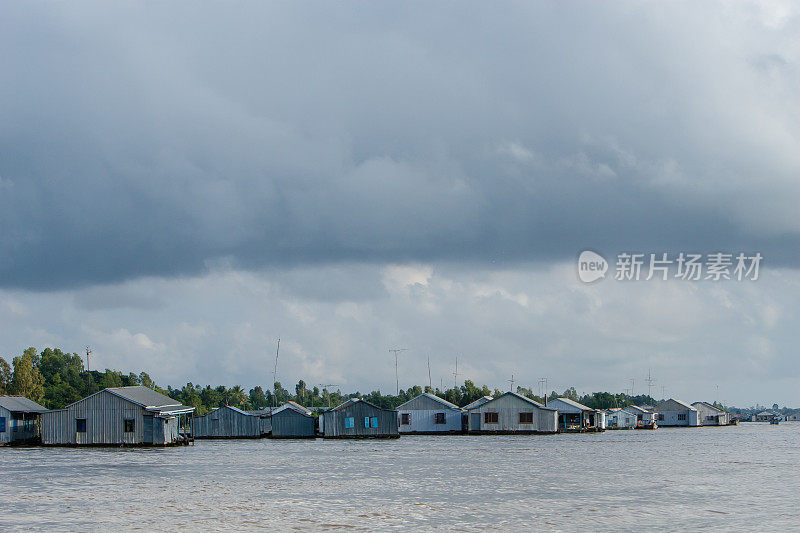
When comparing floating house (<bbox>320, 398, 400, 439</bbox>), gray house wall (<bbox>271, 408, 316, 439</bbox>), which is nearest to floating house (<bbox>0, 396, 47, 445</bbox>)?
gray house wall (<bbox>271, 408, 316, 439</bbox>)

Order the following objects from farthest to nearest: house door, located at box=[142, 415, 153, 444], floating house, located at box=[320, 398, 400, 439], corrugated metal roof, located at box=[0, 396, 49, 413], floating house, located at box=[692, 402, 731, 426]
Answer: floating house, located at box=[692, 402, 731, 426] → floating house, located at box=[320, 398, 400, 439] → corrugated metal roof, located at box=[0, 396, 49, 413] → house door, located at box=[142, 415, 153, 444]

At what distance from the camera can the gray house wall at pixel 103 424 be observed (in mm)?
79250

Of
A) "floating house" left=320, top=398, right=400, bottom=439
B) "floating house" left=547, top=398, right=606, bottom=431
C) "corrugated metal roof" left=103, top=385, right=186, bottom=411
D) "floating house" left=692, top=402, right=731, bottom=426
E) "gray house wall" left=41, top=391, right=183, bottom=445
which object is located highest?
"corrugated metal roof" left=103, top=385, right=186, bottom=411

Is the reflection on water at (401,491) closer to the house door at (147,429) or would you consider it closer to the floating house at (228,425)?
the house door at (147,429)

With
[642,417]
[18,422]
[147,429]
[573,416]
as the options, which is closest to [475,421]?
[573,416]

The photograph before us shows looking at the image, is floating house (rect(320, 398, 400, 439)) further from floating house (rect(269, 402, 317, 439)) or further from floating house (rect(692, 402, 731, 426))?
floating house (rect(692, 402, 731, 426))

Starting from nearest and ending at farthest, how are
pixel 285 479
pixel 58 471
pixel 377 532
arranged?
pixel 377 532 → pixel 285 479 → pixel 58 471

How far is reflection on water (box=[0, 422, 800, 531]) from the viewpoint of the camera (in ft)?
110

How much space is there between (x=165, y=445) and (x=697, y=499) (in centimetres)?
5372

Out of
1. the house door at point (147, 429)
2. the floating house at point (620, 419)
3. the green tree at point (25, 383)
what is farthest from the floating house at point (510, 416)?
the green tree at point (25, 383)

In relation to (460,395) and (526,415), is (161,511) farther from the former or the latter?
(460,395)

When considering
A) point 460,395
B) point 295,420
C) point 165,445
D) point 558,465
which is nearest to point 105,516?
point 558,465


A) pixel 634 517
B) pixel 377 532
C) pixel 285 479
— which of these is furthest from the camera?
pixel 285 479

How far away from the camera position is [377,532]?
1227 inches
